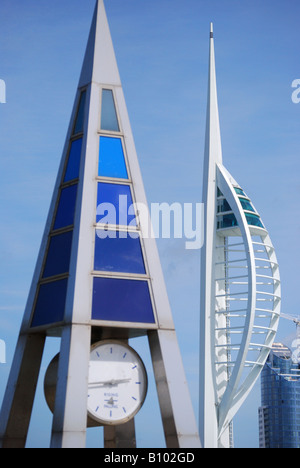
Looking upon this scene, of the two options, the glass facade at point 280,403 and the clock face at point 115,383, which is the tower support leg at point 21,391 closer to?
the clock face at point 115,383

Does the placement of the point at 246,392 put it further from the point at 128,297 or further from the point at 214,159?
the point at 128,297

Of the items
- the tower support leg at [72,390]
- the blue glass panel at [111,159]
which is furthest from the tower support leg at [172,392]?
the blue glass panel at [111,159]

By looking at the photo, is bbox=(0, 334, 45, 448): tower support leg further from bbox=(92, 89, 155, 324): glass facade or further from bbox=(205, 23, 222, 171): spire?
bbox=(205, 23, 222, 171): spire

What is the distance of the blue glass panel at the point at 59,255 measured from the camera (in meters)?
21.4

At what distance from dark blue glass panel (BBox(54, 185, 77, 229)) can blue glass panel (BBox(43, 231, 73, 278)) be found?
1.20ft

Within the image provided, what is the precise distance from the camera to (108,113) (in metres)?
23.4

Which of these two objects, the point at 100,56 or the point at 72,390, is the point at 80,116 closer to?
the point at 100,56

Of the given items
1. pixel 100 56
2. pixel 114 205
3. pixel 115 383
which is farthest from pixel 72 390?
pixel 100 56

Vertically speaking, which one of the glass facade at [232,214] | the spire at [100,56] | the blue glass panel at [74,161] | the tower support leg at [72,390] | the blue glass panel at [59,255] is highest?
the glass facade at [232,214]

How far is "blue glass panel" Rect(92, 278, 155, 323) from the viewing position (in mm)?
20672

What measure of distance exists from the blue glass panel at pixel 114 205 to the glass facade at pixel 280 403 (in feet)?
430
